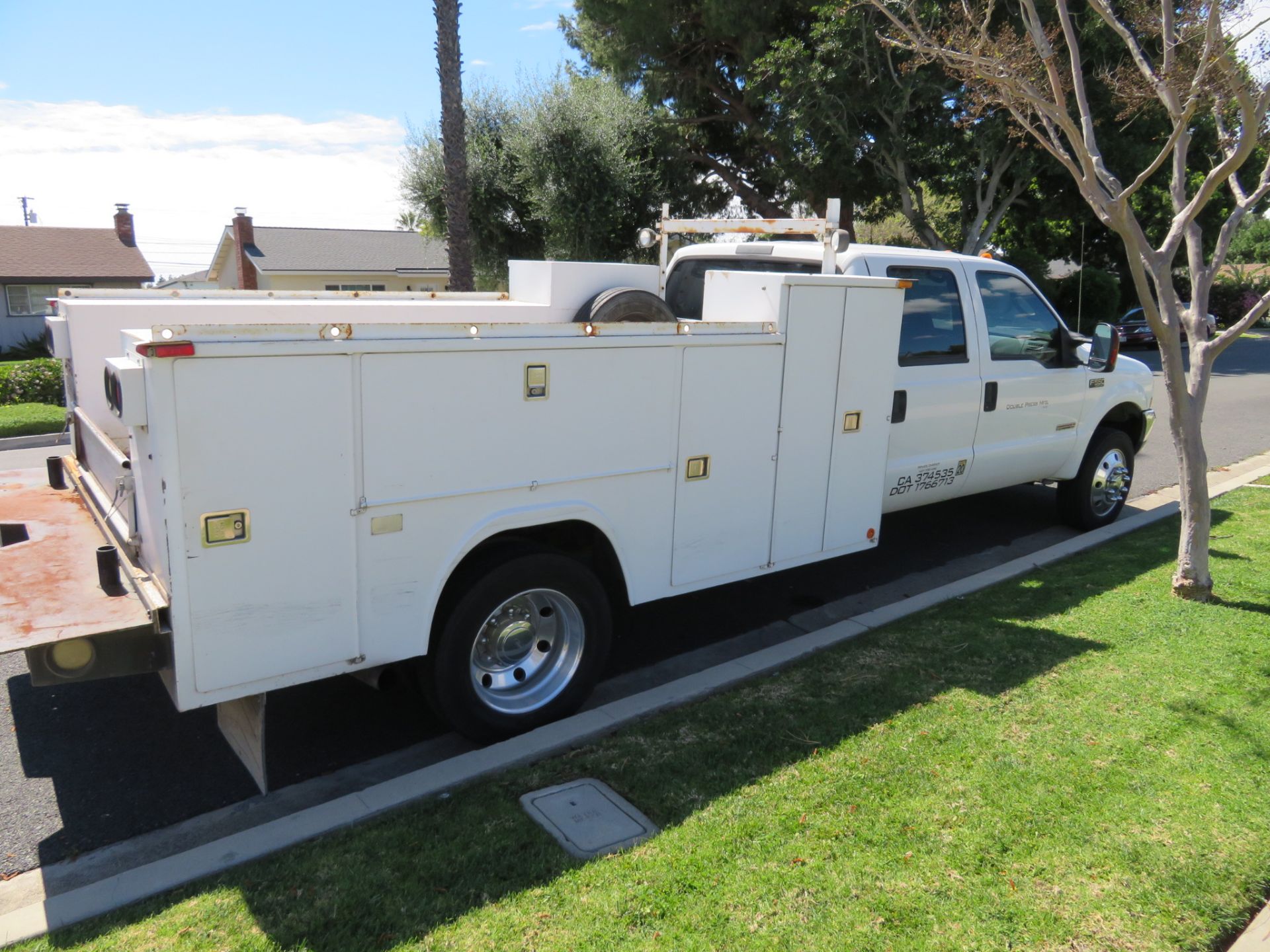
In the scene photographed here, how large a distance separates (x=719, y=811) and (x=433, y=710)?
1325mm

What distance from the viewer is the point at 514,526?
4098 millimetres

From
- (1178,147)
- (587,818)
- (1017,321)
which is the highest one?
(1178,147)

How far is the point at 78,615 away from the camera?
339 centimetres

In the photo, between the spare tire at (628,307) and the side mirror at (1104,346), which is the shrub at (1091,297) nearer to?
the side mirror at (1104,346)

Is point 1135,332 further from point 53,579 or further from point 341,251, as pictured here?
point 53,579

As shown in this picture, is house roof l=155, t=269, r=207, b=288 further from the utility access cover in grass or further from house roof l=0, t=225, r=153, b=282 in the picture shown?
the utility access cover in grass

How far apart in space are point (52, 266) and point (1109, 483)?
40.8 m

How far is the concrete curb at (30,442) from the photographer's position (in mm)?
13633

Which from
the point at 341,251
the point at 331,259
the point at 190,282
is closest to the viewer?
the point at 331,259

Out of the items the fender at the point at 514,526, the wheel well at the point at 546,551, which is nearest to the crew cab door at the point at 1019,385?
the wheel well at the point at 546,551

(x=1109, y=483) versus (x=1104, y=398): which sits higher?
(x=1104, y=398)

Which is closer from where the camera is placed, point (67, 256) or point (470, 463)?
point (470, 463)

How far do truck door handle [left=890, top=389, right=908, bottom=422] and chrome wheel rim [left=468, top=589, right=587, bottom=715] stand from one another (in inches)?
101

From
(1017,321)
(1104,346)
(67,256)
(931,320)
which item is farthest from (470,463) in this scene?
(67,256)
